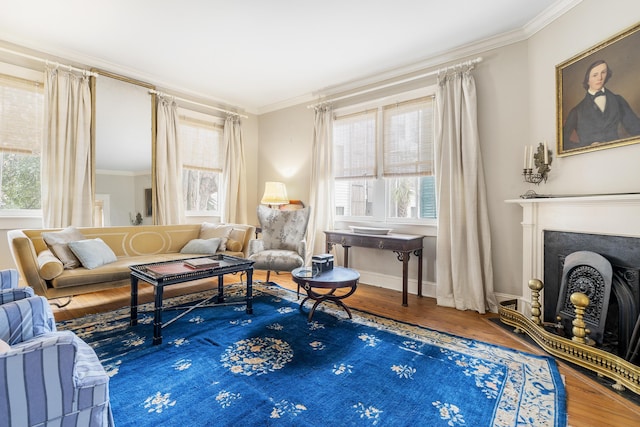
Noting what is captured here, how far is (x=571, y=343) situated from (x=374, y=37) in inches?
121

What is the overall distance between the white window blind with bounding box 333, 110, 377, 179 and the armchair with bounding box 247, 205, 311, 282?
859 mm

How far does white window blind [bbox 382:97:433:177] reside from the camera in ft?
11.6

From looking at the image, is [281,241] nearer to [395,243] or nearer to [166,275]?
[395,243]

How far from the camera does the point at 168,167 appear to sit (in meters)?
4.30

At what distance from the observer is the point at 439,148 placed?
3320 millimetres

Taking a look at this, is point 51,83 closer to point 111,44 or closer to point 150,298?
point 111,44

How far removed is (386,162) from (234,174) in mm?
2545

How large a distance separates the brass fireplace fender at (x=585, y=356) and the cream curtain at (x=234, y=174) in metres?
4.06

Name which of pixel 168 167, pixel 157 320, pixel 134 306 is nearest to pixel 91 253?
pixel 134 306

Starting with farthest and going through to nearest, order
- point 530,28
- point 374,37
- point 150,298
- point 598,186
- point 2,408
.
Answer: point 150,298 → point 374,37 → point 530,28 → point 598,186 → point 2,408

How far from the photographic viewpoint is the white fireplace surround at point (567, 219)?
2004 mm

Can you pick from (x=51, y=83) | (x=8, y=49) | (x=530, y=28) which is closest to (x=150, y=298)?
(x=51, y=83)

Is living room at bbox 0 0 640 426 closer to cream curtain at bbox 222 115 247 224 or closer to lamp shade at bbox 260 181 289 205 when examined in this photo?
lamp shade at bbox 260 181 289 205

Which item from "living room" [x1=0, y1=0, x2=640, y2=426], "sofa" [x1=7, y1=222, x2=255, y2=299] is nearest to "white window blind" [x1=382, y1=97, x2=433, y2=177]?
"living room" [x1=0, y1=0, x2=640, y2=426]
